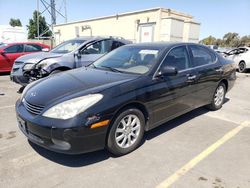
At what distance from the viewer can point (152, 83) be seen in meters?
3.45

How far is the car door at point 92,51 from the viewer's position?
6.67 metres

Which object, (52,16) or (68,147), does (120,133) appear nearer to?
(68,147)

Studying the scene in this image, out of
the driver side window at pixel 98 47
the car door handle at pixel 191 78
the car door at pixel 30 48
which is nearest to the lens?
the car door handle at pixel 191 78

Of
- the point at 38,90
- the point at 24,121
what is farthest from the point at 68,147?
the point at 38,90

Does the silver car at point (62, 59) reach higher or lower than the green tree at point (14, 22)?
lower

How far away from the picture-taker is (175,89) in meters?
3.84

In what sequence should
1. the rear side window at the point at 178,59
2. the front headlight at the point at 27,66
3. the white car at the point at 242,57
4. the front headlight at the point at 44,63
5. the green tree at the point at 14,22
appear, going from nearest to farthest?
the rear side window at the point at 178,59, the front headlight at the point at 44,63, the front headlight at the point at 27,66, the white car at the point at 242,57, the green tree at the point at 14,22

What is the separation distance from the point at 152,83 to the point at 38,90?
1650mm

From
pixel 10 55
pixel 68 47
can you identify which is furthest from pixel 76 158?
pixel 10 55

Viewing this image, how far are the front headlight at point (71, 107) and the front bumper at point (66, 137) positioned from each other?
0.11 metres

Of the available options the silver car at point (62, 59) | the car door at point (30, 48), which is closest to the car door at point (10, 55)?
the car door at point (30, 48)

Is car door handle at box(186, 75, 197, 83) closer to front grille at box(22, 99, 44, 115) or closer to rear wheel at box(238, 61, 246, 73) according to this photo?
front grille at box(22, 99, 44, 115)

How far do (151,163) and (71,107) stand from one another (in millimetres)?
1283

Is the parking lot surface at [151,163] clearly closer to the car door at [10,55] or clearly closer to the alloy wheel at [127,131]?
the alloy wheel at [127,131]
